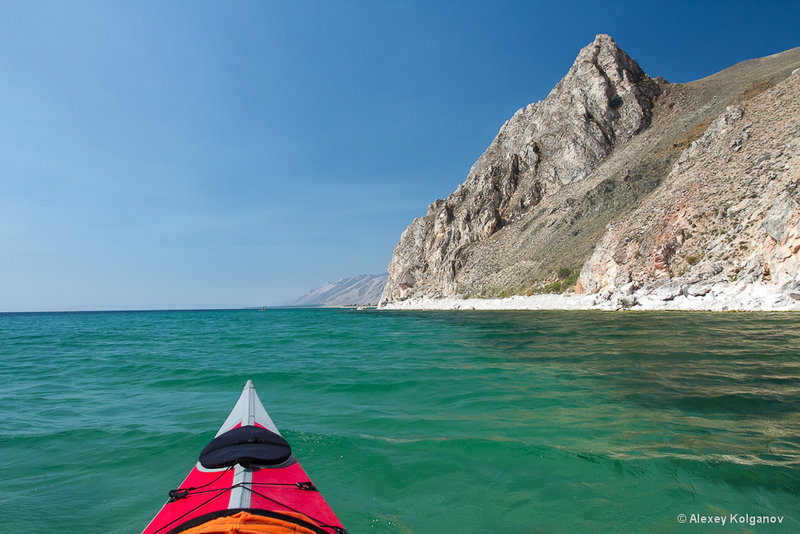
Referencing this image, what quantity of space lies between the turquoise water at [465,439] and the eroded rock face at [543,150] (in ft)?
212

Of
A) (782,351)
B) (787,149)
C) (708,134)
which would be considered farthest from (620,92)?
(782,351)

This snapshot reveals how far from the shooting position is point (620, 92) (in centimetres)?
7412

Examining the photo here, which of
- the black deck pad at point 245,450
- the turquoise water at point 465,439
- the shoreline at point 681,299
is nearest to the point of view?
the black deck pad at point 245,450

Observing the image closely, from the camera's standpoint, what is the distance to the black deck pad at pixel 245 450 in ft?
12.3

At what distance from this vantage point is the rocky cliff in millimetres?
34000

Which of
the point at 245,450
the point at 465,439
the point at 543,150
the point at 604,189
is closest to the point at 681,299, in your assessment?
the point at 465,439

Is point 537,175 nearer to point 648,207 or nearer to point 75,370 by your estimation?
point 648,207

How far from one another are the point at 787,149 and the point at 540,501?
140 feet

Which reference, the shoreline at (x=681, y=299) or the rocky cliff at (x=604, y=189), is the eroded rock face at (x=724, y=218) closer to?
the rocky cliff at (x=604, y=189)

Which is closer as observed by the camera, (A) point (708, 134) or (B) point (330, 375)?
(B) point (330, 375)

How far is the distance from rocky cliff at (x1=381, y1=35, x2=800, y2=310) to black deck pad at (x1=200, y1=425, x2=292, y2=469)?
1216 inches

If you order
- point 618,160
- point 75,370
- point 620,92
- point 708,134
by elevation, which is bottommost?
point 75,370

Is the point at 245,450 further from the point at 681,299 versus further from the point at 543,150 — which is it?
the point at 543,150

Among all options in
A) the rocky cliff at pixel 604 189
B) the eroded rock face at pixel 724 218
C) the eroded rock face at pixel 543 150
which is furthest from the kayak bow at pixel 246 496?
the eroded rock face at pixel 543 150
